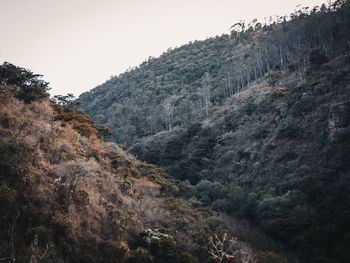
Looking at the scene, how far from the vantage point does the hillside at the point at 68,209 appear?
7125 mm

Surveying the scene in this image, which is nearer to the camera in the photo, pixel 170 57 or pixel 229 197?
pixel 229 197

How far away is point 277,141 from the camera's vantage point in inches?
979

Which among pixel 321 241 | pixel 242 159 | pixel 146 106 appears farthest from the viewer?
pixel 146 106

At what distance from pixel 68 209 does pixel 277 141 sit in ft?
75.0

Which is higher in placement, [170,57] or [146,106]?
[170,57]

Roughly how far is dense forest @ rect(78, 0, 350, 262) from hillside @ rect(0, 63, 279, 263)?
129 inches

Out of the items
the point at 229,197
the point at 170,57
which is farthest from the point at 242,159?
the point at 170,57

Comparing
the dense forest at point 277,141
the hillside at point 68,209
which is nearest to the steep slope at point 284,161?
the dense forest at point 277,141

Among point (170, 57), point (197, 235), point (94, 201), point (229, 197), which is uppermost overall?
point (170, 57)

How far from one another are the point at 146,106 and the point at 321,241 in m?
61.2

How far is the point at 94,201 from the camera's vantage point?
31.4 feet

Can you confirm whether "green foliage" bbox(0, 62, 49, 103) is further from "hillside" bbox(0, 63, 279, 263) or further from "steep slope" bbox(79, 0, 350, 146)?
"steep slope" bbox(79, 0, 350, 146)

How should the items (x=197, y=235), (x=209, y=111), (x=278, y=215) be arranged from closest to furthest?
(x=197, y=235) < (x=278, y=215) < (x=209, y=111)

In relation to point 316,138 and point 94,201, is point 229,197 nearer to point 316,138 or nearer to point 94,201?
point 316,138
